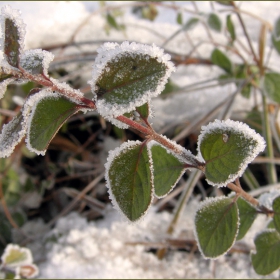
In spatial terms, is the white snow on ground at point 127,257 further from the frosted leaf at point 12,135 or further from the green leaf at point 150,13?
the green leaf at point 150,13

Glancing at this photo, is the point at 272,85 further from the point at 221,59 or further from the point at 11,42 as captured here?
the point at 11,42

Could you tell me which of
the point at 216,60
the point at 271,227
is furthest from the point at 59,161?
the point at 271,227

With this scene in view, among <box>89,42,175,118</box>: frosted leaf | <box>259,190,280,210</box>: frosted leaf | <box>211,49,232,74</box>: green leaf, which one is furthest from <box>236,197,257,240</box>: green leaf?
<box>211,49,232,74</box>: green leaf

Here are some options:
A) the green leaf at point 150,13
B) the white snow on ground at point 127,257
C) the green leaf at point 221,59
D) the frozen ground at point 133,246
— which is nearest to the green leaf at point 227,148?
the frozen ground at point 133,246

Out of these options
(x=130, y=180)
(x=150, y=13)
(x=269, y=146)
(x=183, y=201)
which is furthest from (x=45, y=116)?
(x=150, y=13)

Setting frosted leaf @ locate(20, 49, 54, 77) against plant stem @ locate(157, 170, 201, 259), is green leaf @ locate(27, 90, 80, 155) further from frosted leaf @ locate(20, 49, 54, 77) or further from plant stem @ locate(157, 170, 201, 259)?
plant stem @ locate(157, 170, 201, 259)

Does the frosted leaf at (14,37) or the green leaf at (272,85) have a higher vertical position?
the green leaf at (272,85)
